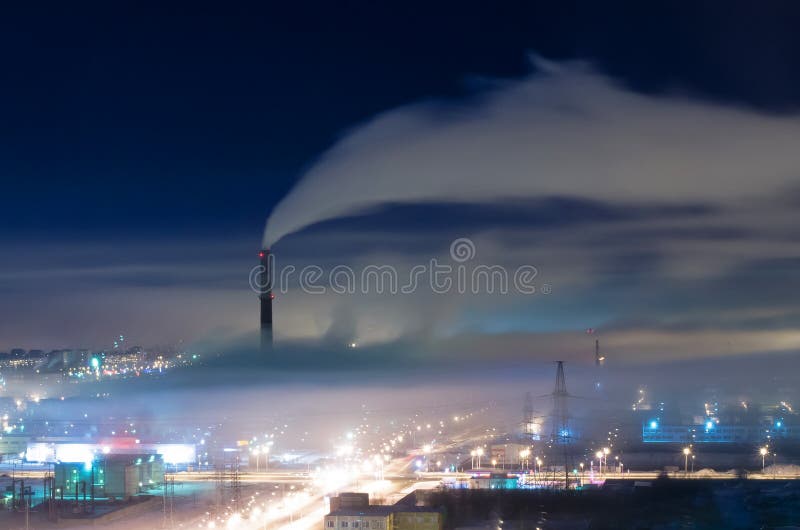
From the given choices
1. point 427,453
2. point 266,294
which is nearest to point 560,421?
point 427,453

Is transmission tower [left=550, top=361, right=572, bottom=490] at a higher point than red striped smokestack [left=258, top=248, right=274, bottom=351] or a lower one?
lower

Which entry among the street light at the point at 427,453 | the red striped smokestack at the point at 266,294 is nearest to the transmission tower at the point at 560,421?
the street light at the point at 427,453

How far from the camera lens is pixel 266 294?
3173 cm

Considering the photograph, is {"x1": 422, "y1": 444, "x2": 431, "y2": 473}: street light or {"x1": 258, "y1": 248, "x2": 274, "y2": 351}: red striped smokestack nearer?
{"x1": 422, "y1": 444, "x2": 431, "y2": 473}: street light

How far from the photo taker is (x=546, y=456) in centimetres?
2859

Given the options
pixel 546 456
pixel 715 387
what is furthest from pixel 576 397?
pixel 546 456

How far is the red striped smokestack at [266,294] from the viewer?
101ft

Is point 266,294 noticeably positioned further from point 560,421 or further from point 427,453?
point 560,421

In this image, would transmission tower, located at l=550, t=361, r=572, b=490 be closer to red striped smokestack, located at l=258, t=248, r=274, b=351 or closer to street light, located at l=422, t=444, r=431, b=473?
street light, located at l=422, t=444, r=431, b=473

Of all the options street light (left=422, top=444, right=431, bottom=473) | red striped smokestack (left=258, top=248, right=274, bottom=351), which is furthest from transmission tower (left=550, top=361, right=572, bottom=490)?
red striped smokestack (left=258, top=248, right=274, bottom=351)

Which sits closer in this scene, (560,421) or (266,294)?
(266,294)

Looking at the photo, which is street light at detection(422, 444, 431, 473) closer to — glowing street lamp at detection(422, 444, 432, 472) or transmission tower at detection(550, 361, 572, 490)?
glowing street lamp at detection(422, 444, 432, 472)

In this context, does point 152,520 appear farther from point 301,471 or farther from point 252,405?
point 252,405

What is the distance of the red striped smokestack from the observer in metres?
30.9
